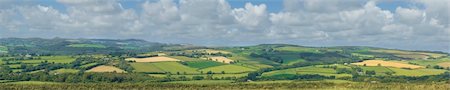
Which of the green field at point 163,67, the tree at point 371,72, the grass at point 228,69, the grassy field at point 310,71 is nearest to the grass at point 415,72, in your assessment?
the tree at point 371,72

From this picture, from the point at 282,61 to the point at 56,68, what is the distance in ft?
256

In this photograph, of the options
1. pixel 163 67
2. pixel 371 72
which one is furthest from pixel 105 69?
pixel 371 72

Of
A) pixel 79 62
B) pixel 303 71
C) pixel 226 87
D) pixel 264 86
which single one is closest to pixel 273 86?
pixel 264 86

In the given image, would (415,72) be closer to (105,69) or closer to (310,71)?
(310,71)

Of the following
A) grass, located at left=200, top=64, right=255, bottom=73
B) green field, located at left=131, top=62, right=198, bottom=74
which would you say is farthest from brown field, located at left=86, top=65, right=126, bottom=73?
grass, located at left=200, top=64, right=255, bottom=73

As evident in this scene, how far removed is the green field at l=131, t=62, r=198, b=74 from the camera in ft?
435

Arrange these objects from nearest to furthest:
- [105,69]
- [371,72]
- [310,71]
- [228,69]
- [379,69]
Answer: [105,69] < [310,71] < [371,72] < [228,69] < [379,69]

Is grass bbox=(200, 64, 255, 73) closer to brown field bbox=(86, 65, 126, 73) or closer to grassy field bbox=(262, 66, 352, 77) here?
grassy field bbox=(262, 66, 352, 77)

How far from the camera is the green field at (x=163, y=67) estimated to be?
132m

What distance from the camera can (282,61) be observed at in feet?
594

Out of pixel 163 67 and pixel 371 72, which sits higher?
pixel 163 67

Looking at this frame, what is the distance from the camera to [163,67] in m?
140

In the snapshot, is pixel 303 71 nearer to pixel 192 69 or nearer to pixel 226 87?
pixel 192 69

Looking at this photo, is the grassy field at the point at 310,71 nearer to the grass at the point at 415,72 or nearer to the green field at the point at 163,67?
the grass at the point at 415,72
